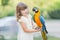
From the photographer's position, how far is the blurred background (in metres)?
1.86

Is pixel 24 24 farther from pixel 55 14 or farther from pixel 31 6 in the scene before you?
pixel 55 14

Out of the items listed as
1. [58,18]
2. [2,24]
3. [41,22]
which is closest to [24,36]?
[41,22]

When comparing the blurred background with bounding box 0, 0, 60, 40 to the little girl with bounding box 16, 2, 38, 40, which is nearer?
the little girl with bounding box 16, 2, 38, 40

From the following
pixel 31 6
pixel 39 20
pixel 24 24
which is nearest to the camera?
pixel 24 24

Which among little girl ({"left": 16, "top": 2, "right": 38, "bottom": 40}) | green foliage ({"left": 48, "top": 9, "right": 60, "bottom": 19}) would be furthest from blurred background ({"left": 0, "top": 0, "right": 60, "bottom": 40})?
little girl ({"left": 16, "top": 2, "right": 38, "bottom": 40})

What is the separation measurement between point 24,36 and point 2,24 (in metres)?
0.39

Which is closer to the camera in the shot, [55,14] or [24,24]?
[24,24]

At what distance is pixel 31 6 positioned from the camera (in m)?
1.85

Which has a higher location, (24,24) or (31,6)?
(31,6)

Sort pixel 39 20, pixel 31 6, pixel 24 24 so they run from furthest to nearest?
pixel 31 6, pixel 39 20, pixel 24 24

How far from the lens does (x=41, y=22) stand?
5.73 feet

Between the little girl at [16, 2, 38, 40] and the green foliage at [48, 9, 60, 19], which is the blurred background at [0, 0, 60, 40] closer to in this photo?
the green foliage at [48, 9, 60, 19]

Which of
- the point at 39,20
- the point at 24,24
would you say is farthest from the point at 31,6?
the point at 24,24

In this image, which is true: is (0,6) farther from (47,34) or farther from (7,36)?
(47,34)
